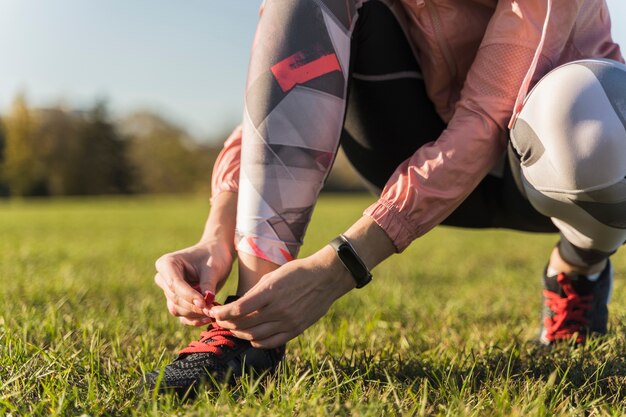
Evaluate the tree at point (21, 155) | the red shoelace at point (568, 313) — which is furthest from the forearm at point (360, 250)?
the tree at point (21, 155)

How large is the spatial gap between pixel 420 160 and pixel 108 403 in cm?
76

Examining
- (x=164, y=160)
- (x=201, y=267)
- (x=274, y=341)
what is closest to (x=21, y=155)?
(x=164, y=160)

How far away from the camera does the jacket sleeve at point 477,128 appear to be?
1259 mm

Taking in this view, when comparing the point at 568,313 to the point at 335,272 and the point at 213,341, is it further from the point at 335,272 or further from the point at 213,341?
the point at 213,341

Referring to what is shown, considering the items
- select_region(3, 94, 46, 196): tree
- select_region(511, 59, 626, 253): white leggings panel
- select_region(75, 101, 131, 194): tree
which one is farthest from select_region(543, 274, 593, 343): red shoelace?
select_region(75, 101, 131, 194): tree

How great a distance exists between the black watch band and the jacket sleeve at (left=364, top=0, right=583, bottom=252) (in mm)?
79

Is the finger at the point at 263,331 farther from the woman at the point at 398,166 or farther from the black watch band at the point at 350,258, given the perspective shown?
the black watch band at the point at 350,258

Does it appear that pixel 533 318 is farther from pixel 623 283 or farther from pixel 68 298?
pixel 68 298

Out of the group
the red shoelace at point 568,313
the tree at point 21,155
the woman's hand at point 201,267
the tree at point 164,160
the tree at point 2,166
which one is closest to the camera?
the woman's hand at point 201,267

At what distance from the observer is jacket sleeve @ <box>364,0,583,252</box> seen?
126 cm

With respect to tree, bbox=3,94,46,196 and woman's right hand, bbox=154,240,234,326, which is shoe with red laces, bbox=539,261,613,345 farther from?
tree, bbox=3,94,46,196

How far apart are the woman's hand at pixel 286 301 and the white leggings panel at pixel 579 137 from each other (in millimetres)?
458

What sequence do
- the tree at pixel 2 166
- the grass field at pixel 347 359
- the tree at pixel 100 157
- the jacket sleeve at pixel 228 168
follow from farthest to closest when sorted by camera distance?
the tree at pixel 100 157, the tree at pixel 2 166, the jacket sleeve at pixel 228 168, the grass field at pixel 347 359

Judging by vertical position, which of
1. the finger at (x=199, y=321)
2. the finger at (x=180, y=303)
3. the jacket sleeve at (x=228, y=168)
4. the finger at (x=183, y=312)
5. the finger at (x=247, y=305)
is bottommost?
the finger at (x=199, y=321)
